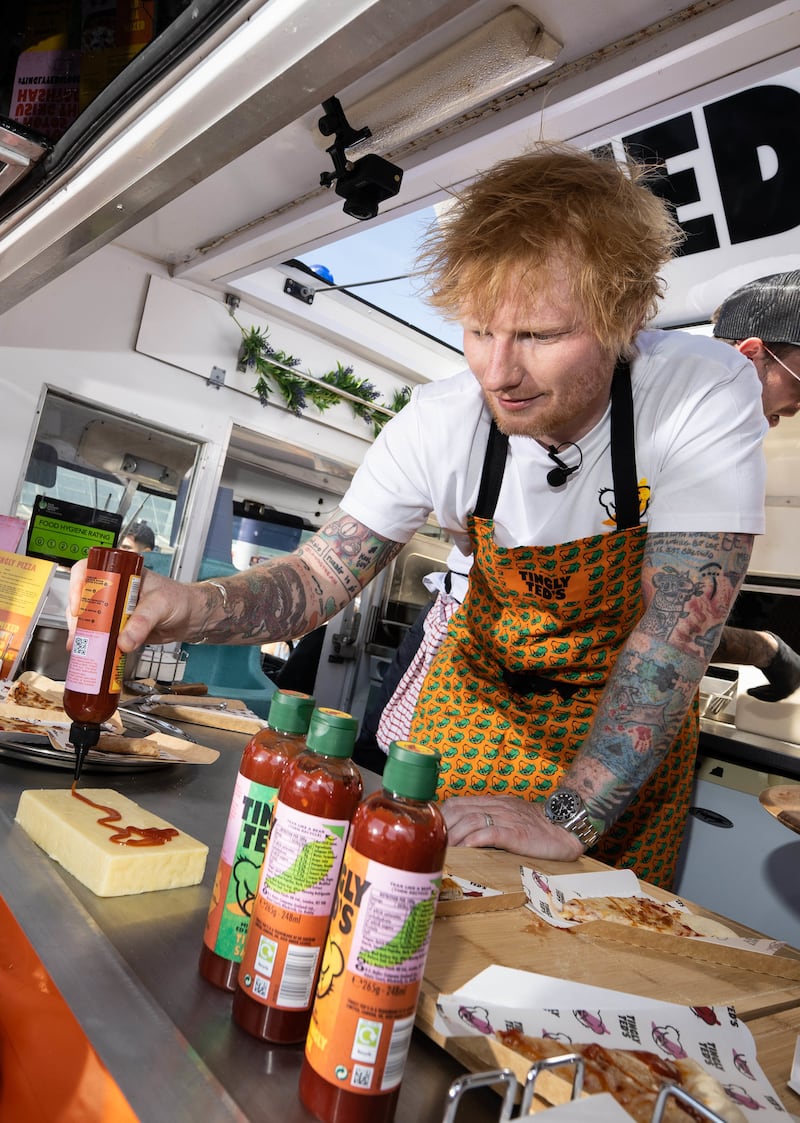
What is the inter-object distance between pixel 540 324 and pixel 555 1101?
112 cm

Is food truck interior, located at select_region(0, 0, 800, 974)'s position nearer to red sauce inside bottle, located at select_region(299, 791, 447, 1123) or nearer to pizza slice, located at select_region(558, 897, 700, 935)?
red sauce inside bottle, located at select_region(299, 791, 447, 1123)

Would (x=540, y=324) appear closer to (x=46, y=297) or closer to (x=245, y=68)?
(x=245, y=68)

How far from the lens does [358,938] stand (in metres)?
0.51

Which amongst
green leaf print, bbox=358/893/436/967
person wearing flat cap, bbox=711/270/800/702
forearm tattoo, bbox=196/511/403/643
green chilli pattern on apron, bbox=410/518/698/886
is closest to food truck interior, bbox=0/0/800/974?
person wearing flat cap, bbox=711/270/800/702

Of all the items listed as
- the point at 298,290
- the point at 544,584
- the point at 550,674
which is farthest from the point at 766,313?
the point at 298,290

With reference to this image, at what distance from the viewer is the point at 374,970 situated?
50 cm

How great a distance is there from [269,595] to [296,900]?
3.28ft

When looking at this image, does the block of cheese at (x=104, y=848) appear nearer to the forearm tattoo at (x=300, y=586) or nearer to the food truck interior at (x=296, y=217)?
the forearm tattoo at (x=300, y=586)

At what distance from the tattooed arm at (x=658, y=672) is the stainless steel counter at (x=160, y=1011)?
0.60 meters

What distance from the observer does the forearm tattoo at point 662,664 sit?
4.18 feet

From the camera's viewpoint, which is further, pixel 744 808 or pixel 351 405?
pixel 351 405

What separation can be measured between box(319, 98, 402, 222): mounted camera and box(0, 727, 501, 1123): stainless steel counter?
2025 millimetres

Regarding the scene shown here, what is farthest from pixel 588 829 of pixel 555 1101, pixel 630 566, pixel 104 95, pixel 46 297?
pixel 46 297

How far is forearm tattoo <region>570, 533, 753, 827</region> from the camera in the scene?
4.18 feet
